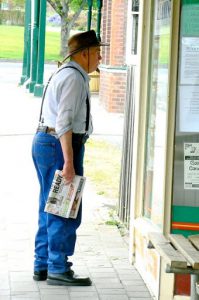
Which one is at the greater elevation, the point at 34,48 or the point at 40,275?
the point at 34,48

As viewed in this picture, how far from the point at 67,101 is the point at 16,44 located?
5773 cm

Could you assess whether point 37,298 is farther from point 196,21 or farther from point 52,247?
point 196,21

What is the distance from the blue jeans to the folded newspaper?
0.07 m

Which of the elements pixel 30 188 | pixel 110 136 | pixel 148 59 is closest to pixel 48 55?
pixel 110 136

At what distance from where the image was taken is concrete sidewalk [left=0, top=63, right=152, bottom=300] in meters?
5.71

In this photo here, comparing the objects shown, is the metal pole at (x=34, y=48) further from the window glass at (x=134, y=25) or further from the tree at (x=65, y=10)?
the window glass at (x=134, y=25)

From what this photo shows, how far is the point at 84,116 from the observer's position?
18.3 ft

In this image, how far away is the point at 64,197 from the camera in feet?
18.4

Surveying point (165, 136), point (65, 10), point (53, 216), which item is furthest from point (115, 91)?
point (65, 10)

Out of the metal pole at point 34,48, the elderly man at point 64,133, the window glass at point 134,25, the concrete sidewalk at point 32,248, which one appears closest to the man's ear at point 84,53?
the elderly man at point 64,133

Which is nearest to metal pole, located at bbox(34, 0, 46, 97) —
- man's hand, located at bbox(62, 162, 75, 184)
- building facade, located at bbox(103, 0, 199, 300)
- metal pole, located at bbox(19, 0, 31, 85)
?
metal pole, located at bbox(19, 0, 31, 85)

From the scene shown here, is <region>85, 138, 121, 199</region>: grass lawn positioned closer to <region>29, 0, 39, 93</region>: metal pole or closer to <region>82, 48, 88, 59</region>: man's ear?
<region>82, 48, 88, 59</region>: man's ear

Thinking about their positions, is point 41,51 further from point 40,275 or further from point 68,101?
point 68,101

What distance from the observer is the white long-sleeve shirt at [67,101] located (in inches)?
213
